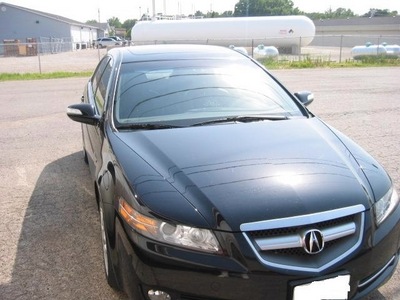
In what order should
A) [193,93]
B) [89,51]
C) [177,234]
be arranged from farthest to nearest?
[89,51] → [193,93] → [177,234]

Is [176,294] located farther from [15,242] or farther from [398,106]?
[398,106]

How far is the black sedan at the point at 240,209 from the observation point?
6.59ft

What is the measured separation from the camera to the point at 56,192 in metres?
4.68

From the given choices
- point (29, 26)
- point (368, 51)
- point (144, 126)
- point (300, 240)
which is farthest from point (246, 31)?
point (300, 240)

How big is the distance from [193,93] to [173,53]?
74 cm

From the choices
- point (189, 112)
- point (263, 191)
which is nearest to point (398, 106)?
point (189, 112)

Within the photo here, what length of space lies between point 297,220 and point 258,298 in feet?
1.35

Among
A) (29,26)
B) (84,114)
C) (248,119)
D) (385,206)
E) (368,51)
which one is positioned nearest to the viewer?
(385,206)

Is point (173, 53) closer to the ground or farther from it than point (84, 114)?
farther from it

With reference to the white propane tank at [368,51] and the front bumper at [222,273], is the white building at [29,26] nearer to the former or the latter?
the white propane tank at [368,51]

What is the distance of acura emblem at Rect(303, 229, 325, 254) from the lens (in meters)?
2.03

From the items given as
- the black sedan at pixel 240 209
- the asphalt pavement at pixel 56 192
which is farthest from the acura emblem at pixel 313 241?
the asphalt pavement at pixel 56 192

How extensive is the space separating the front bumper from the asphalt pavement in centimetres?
68

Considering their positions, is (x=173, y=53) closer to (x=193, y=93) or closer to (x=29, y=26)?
(x=193, y=93)
